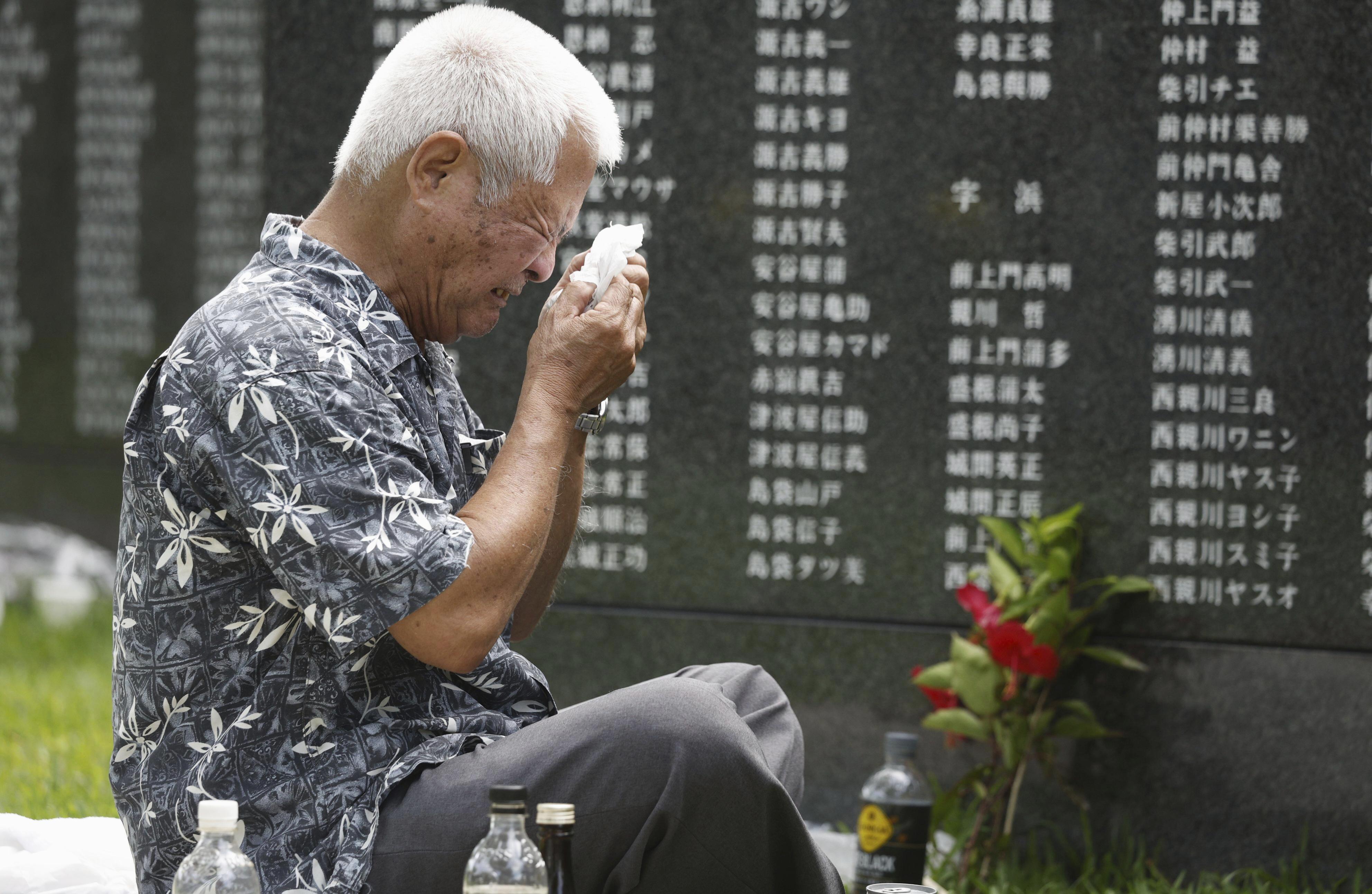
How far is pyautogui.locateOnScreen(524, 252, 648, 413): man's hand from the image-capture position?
171 cm

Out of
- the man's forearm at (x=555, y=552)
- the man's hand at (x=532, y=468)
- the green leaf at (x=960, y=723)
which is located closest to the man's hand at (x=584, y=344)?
the man's hand at (x=532, y=468)

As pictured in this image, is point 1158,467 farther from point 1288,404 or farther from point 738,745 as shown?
point 738,745

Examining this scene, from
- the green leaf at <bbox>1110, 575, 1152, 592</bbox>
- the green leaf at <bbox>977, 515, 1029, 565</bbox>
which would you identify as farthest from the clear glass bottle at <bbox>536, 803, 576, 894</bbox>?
the green leaf at <bbox>1110, 575, 1152, 592</bbox>

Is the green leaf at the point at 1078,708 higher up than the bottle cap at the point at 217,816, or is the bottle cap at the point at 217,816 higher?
the bottle cap at the point at 217,816

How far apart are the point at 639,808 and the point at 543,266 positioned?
0.72m

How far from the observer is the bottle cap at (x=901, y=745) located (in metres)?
2.87

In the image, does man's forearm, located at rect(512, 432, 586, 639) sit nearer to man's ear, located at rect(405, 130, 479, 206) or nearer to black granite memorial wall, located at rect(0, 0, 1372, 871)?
man's ear, located at rect(405, 130, 479, 206)

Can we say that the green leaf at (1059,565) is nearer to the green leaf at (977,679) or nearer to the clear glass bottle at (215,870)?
the green leaf at (977,679)

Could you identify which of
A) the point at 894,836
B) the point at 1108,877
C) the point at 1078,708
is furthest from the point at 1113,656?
the point at 894,836

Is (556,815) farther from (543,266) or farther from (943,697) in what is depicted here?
(943,697)

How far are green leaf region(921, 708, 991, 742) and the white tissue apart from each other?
1511 millimetres

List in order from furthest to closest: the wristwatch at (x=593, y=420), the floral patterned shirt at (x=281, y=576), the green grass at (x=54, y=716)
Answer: the green grass at (x=54, y=716) < the wristwatch at (x=593, y=420) < the floral patterned shirt at (x=281, y=576)

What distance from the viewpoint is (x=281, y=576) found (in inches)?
57.7

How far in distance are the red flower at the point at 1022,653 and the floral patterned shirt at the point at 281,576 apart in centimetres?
152
